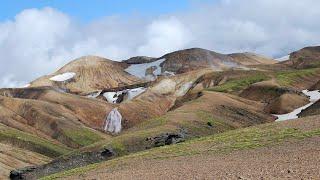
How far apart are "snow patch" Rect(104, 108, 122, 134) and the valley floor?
373 ft

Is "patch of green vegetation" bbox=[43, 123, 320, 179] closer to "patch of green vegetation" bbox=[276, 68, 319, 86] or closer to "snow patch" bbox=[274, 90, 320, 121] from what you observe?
"snow patch" bbox=[274, 90, 320, 121]

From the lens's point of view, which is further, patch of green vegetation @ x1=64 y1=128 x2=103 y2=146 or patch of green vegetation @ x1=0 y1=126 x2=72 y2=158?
patch of green vegetation @ x1=64 y1=128 x2=103 y2=146

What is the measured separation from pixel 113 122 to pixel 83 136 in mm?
27628

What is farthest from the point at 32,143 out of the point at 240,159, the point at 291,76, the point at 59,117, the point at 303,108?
the point at 240,159

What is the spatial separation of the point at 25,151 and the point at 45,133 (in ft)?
110

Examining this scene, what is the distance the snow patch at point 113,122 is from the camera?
565ft

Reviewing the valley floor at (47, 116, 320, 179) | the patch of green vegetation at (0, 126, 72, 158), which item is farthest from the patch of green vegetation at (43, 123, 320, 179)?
the patch of green vegetation at (0, 126, 72, 158)

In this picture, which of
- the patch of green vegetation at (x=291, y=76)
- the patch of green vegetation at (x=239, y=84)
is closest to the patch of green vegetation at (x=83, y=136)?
the patch of green vegetation at (x=239, y=84)

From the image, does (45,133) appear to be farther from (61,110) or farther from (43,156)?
(43,156)

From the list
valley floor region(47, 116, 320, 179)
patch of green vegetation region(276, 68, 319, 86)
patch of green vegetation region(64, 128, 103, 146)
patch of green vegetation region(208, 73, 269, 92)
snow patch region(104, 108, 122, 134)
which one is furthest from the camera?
snow patch region(104, 108, 122, 134)

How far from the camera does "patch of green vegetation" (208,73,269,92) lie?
15812 cm

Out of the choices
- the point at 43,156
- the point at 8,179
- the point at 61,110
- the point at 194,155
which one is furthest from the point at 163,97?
the point at 194,155

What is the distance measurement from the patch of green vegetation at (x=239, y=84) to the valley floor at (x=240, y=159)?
97.2m

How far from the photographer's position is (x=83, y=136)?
14812cm
